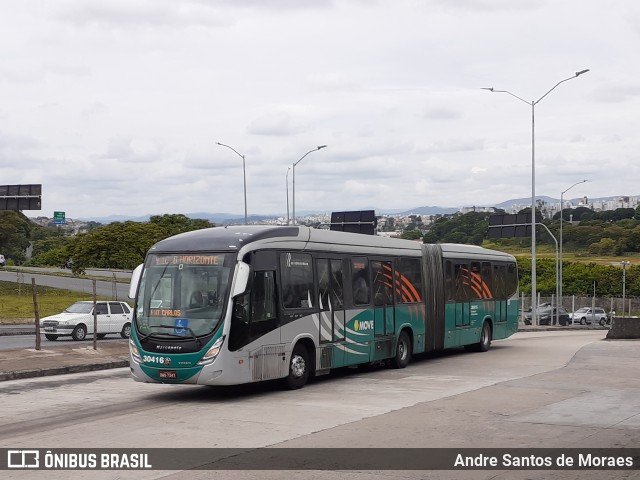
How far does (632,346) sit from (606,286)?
70349 mm

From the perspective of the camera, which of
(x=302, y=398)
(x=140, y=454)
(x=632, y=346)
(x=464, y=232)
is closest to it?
(x=140, y=454)

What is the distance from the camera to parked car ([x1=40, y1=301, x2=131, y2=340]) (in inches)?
1291

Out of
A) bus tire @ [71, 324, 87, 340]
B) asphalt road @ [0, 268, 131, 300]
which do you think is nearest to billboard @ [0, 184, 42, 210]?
bus tire @ [71, 324, 87, 340]

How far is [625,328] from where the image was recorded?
115ft

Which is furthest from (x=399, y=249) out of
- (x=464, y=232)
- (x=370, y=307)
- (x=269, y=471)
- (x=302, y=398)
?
(x=464, y=232)

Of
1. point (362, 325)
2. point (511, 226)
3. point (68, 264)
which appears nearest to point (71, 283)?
point (68, 264)

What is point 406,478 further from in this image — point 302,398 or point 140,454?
point 302,398

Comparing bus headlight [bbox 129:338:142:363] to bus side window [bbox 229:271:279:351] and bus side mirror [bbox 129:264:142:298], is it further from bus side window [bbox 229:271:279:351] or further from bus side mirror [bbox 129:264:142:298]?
bus side window [bbox 229:271:279:351]

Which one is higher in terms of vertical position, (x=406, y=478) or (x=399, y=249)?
(x=399, y=249)

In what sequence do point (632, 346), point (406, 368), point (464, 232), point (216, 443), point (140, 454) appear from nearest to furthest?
point (140, 454), point (216, 443), point (406, 368), point (632, 346), point (464, 232)

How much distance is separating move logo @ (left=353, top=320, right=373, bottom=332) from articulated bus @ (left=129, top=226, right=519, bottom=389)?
0.03m

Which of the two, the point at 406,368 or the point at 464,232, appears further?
the point at 464,232

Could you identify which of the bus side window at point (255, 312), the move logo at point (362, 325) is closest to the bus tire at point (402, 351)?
the move logo at point (362, 325)

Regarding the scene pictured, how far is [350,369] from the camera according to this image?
22.2 metres
